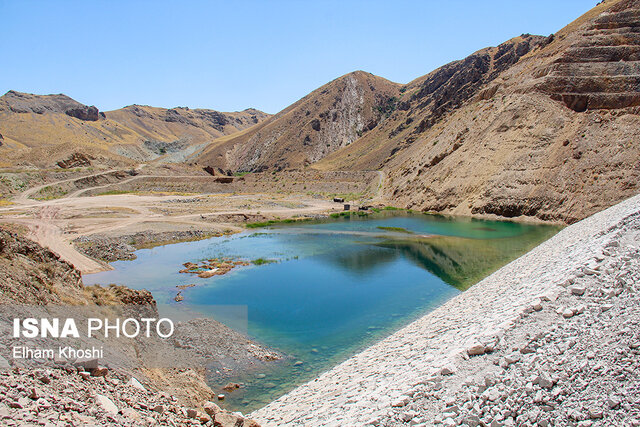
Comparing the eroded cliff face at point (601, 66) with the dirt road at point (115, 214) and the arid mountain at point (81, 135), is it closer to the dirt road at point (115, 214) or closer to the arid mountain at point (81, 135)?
the dirt road at point (115, 214)

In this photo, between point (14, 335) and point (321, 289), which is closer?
point (14, 335)

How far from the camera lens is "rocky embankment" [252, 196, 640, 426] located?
19.8 ft

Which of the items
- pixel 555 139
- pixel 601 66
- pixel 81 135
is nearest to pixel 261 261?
pixel 555 139

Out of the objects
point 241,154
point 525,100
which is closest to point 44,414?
point 525,100

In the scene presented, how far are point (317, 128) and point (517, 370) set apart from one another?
4437 inches

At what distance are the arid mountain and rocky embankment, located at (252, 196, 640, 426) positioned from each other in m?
83.0

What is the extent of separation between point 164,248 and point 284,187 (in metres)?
48.9

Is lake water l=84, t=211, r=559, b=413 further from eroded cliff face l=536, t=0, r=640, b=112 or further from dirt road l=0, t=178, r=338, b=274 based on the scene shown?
eroded cliff face l=536, t=0, r=640, b=112

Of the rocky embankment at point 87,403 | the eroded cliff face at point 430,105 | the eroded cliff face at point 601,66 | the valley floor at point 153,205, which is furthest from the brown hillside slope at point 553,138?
the rocky embankment at point 87,403

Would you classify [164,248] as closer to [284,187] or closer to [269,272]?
[269,272]

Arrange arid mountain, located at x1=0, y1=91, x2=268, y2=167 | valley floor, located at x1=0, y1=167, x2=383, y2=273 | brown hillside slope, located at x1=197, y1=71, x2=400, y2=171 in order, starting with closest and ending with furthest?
valley floor, located at x1=0, y1=167, x2=383, y2=273 → arid mountain, located at x1=0, y1=91, x2=268, y2=167 → brown hillside slope, located at x1=197, y1=71, x2=400, y2=171

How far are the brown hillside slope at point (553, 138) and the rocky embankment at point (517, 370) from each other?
31.0 m

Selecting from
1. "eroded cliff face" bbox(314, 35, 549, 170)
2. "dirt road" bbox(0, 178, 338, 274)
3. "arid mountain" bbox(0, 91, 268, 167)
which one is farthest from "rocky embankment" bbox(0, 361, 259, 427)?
"arid mountain" bbox(0, 91, 268, 167)

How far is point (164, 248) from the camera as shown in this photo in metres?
31.6
